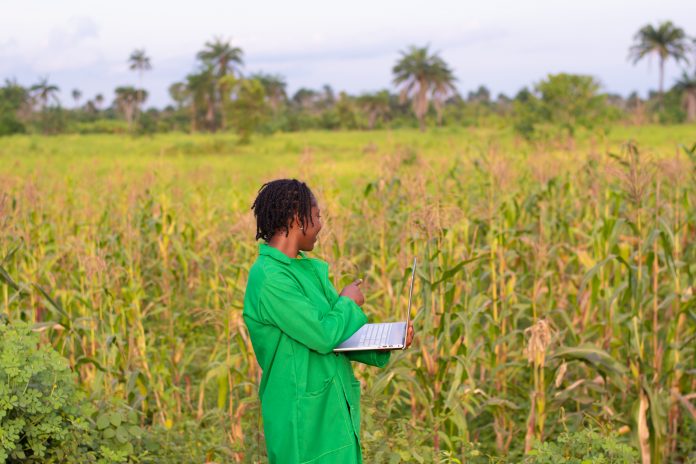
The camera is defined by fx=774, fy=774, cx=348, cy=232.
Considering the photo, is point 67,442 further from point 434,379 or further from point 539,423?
point 539,423

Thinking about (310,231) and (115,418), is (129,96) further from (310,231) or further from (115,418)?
(310,231)

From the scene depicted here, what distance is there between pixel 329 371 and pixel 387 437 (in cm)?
115

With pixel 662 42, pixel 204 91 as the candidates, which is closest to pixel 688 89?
pixel 662 42

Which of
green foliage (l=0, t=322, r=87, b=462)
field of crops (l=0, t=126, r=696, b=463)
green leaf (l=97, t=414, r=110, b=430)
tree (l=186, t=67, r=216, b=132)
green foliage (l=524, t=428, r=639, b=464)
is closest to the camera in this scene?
green foliage (l=0, t=322, r=87, b=462)

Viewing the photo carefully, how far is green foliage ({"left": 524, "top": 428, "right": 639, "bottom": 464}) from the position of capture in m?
3.11

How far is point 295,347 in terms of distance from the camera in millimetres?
2348

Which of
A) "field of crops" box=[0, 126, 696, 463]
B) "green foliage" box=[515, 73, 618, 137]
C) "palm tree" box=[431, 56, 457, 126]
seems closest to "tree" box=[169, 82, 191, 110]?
"palm tree" box=[431, 56, 457, 126]

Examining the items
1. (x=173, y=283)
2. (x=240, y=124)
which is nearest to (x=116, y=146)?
(x=240, y=124)

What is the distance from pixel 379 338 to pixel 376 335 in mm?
34

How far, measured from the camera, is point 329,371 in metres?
2.38

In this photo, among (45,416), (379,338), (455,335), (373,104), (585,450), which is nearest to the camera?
(379,338)

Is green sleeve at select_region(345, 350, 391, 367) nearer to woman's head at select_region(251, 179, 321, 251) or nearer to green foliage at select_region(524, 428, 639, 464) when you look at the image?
woman's head at select_region(251, 179, 321, 251)

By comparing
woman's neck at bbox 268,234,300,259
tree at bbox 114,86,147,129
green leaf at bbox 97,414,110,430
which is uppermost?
tree at bbox 114,86,147,129

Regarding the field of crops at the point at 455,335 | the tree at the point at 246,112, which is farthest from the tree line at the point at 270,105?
the field of crops at the point at 455,335
